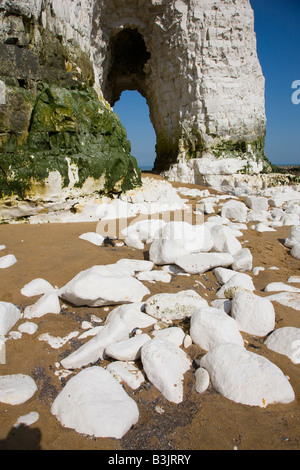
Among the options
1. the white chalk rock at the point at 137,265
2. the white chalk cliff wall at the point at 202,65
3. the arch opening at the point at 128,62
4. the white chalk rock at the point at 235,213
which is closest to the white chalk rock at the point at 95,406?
the white chalk rock at the point at 137,265

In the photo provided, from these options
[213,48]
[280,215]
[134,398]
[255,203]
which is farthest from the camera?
[213,48]

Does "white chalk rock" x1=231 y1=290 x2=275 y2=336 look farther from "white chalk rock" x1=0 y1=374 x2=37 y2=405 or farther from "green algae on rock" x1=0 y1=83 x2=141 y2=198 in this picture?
"green algae on rock" x1=0 y1=83 x2=141 y2=198

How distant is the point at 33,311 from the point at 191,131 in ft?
28.9

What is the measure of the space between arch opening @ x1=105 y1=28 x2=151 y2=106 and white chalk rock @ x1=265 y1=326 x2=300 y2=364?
12.7 meters

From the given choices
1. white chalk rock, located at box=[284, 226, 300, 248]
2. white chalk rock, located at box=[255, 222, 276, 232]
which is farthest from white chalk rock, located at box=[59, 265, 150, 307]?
white chalk rock, located at box=[255, 222, 276, 232]

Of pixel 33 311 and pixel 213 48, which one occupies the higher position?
pixel 213 48

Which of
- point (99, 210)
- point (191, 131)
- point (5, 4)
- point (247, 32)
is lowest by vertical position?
point (99, 210)

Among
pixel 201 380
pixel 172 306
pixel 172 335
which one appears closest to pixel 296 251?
pixel 172 306

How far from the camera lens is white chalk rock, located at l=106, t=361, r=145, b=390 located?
4.32 feet

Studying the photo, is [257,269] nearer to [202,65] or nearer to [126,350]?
[126,350]

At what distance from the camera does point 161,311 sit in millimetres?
1795
